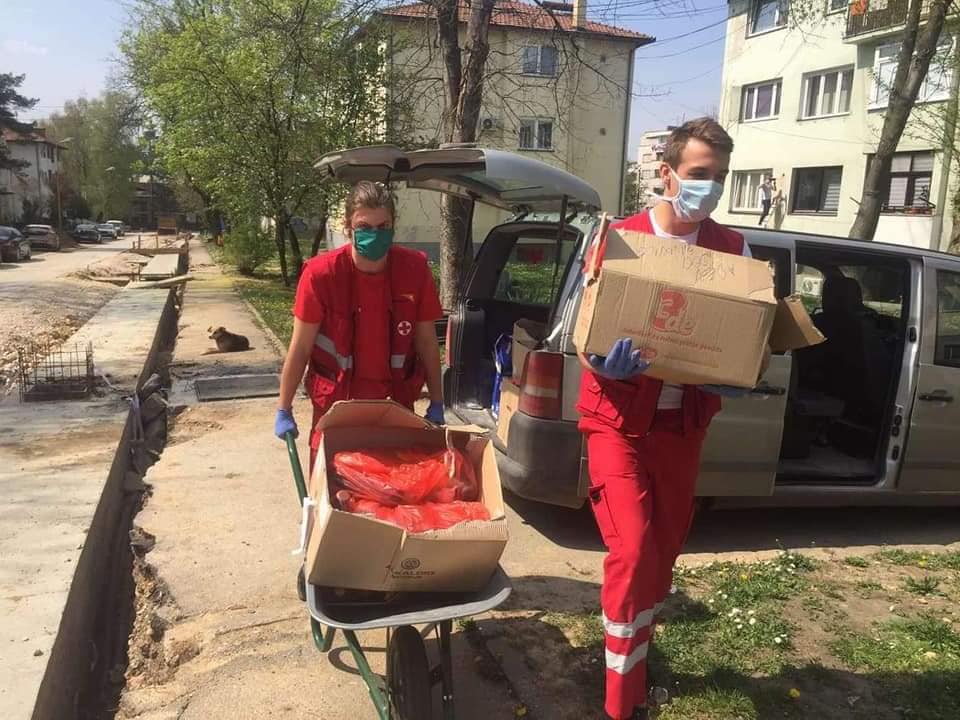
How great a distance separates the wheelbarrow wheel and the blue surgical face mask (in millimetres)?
1677

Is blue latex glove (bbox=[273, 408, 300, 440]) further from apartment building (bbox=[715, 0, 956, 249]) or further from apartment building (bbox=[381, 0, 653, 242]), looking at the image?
apartment building (bbox=[715, 0, 956, 249])

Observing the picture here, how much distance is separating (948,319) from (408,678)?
13.2ft

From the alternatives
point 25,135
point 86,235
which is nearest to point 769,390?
point 25,135

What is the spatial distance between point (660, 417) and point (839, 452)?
132 inches

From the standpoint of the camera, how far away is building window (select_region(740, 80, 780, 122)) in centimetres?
2903

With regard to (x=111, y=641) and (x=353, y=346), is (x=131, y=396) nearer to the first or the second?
(x=111, y=641)

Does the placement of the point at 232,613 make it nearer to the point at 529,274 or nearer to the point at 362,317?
the point at 362,317

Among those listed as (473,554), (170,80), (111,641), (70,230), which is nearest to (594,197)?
(473,554)

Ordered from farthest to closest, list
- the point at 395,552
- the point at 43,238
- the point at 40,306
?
the point at 43,238, the point at 40,306, the point at 395,552

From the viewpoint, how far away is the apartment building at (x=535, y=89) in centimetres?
1066

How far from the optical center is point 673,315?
2.46m

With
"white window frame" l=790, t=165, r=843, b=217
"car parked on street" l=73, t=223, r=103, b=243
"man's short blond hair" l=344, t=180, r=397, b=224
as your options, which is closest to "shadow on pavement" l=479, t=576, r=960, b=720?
"man's short blond hair" l=344, t=180, r=397, b=224

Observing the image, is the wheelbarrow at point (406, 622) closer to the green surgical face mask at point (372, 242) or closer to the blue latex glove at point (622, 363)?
the blue latex glove at point (622, 363)

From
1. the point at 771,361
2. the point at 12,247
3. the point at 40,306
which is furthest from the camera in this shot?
the point at 12,247
